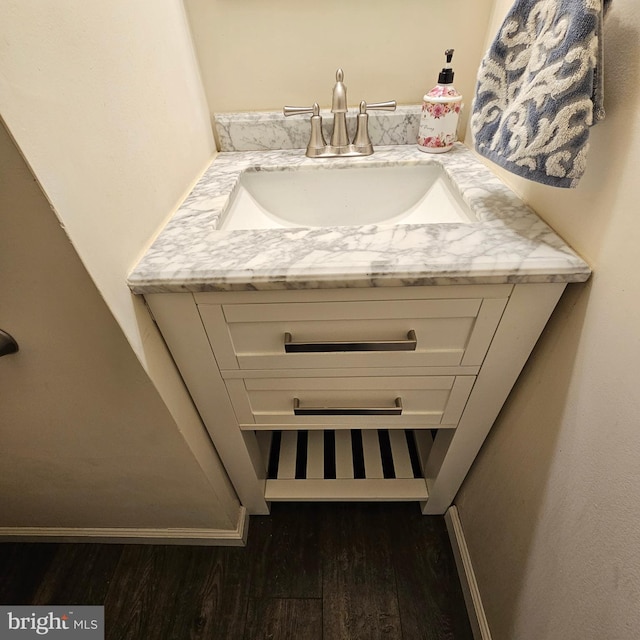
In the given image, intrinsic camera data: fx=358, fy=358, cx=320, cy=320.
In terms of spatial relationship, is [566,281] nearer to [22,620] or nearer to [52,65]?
[52,65]

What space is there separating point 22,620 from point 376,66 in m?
1.47

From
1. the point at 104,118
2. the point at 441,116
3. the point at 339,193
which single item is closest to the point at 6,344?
the point at 104,118

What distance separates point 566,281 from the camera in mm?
489

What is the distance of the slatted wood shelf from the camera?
37.5 inches

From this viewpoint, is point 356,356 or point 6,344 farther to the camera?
point 356,356

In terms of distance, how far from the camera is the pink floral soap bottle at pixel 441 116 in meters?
0.76

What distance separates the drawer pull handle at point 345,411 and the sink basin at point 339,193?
402 millimetres

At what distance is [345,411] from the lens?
711 mm

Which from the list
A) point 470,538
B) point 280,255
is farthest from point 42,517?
point 470,538

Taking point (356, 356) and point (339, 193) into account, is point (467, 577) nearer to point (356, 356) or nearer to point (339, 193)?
point (356, 356)

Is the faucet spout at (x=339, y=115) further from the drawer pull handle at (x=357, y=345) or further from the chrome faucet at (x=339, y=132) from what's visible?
the drawer pull handle at (x=357, y=345)

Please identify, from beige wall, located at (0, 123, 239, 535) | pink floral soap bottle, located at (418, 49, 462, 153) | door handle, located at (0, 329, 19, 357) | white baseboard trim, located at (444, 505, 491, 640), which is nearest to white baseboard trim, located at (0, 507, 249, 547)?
beige wall, located at (0, 123, 239, 535)

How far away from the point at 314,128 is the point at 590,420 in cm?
76

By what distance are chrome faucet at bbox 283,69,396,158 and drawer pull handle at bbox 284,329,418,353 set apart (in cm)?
49
